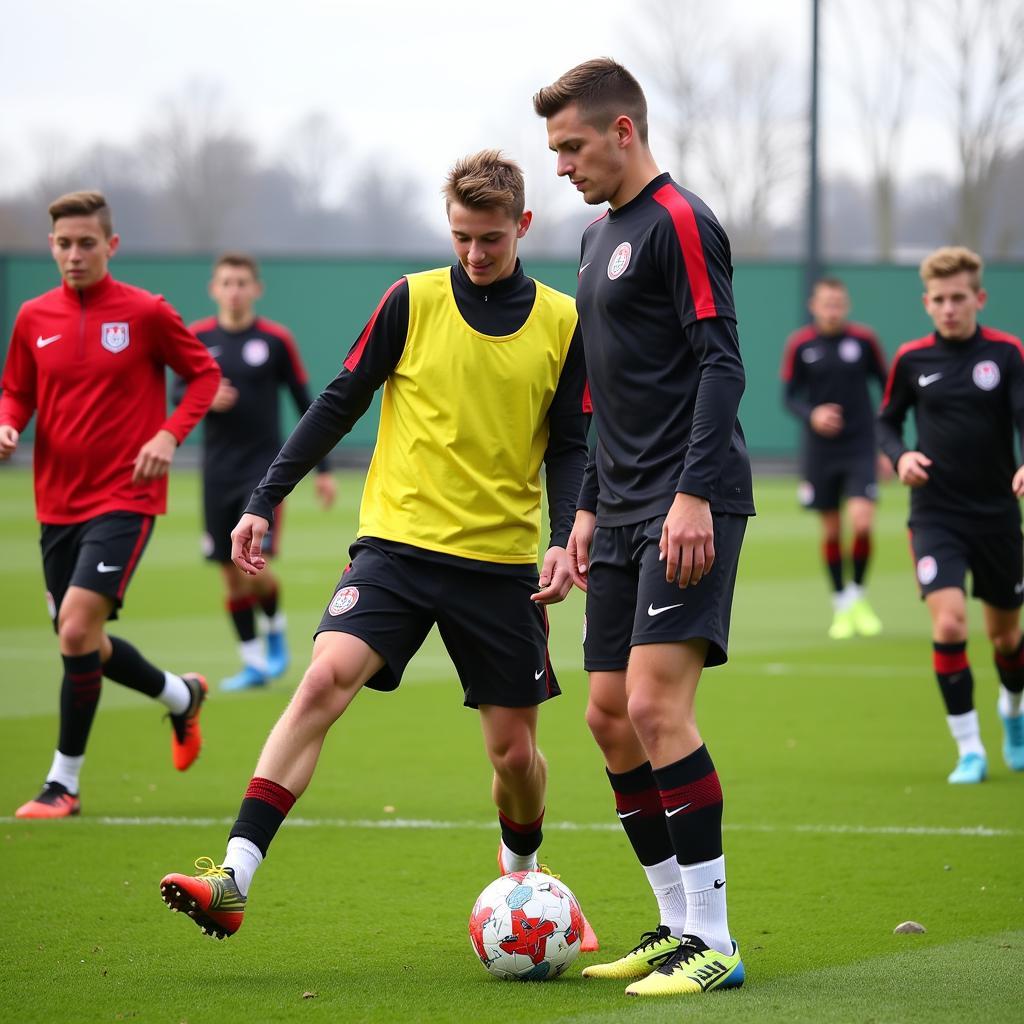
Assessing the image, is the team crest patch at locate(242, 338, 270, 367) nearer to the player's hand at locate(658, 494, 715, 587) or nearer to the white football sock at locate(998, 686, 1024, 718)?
the white football sock at locate(998, 686, 1024, 718)

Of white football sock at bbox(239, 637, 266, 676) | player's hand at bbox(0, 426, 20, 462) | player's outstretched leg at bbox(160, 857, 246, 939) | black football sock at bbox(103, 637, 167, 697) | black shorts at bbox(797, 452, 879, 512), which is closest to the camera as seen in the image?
player's outstretched leg at bbox(160, 857, 246, 939)

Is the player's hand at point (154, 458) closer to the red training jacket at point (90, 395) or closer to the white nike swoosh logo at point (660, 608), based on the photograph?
the red training jacket at point (90, 395)

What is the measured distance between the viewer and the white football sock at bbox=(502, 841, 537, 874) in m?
5.40

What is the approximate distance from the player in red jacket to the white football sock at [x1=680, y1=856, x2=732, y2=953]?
3299mm

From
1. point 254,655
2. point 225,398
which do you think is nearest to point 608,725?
point 254,655

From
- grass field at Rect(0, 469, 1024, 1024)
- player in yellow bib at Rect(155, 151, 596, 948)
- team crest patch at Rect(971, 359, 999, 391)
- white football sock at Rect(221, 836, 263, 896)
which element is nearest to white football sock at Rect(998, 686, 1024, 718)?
grass field at Rect(0, 469, 1024, 1024)

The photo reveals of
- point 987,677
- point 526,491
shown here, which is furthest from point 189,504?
point 526,491

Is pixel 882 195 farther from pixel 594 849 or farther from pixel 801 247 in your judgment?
pixel 594 849

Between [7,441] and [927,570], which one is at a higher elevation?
[7,441]

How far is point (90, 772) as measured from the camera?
8.16m

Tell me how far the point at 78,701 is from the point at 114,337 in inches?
58.6

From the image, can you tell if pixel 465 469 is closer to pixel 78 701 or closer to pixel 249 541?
pixel 249 541

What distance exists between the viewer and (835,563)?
1362cm

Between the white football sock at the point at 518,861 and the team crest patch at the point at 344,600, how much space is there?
97 cm
